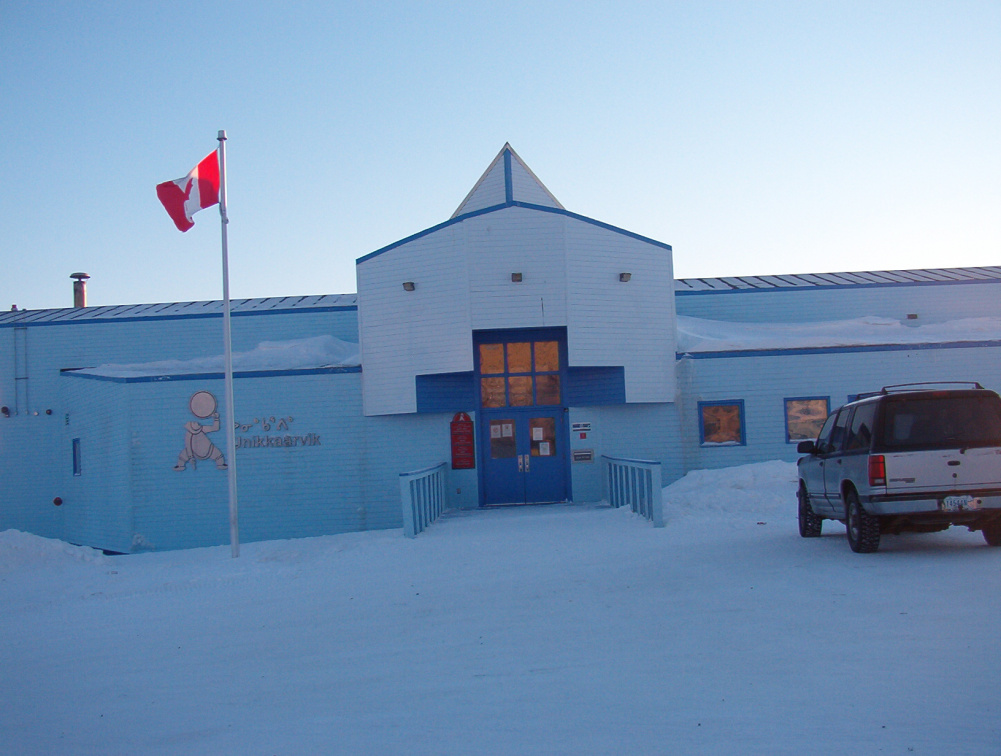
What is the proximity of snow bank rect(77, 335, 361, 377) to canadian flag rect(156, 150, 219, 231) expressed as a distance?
6.96 m

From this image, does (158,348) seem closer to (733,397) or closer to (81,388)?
(81,388)

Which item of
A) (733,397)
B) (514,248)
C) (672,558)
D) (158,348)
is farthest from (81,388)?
(672,558)

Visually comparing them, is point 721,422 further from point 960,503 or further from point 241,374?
point 960,503

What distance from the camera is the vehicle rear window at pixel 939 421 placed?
30.8 ft

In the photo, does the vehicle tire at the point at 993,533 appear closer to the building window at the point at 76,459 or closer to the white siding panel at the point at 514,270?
the white siding panel at the point at 514,270

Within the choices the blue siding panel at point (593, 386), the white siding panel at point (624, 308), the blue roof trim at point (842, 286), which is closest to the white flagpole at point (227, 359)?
the white siding panel at point (624, 308)

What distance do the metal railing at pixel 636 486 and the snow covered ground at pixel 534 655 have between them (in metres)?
2.25

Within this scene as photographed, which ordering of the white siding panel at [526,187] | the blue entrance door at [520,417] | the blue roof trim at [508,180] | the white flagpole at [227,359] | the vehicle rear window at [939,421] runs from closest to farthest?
1. the vehicle rear window at [939,421]
2. the white flagpole at [227,359]
3. the blue entrance door at [520,417]
4. the blue roof trim at [508,180]
5. the white siding panel at [526,187]

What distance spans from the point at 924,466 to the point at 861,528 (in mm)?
929

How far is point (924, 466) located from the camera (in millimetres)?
9273

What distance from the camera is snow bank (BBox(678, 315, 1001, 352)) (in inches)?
835

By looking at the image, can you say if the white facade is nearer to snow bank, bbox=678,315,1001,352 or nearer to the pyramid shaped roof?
snow bank, bbox=678,315,1001,352

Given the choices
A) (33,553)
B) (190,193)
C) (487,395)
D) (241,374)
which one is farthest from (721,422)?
(33,553)

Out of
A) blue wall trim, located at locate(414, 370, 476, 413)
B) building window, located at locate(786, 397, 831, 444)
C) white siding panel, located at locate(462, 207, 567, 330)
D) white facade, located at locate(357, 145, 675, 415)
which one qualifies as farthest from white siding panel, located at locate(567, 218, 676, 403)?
building window, located at locate(786, 397, 831, 444)
